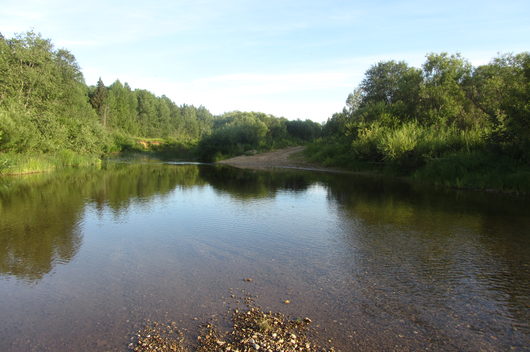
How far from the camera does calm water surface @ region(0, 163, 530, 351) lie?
5215 mm

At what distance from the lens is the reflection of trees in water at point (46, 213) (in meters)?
8.25

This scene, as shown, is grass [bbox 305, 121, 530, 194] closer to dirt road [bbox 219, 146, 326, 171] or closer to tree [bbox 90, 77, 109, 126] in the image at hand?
dirt road [bbox 219, 146, 326, 171]

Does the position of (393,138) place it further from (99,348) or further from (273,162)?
(99,348)

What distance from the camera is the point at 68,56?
184ft

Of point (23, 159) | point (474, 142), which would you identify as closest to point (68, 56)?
point (23, 159)

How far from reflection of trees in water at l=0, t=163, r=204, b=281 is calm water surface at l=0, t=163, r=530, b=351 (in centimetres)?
7

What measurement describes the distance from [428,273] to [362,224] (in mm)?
4875

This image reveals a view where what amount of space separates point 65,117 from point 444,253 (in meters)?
42.8

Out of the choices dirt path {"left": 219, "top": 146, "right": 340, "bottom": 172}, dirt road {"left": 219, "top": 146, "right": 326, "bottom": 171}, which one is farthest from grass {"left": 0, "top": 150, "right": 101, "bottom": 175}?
dirt road {"left": 219, "top": 146, "right": 326, "bottom": 171}

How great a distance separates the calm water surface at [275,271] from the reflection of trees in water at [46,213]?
0.22ft

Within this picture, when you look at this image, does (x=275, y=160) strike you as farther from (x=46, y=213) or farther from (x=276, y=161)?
(x=46, y=213)

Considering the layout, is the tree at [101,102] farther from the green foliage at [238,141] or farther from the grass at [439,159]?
the grass at [439,159]

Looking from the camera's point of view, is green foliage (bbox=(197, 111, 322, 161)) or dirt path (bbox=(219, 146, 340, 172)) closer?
dirt path (bbox=(219, 146, 340, 172))

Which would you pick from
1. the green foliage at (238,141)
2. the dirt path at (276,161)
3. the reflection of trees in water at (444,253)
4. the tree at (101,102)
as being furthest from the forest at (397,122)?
the tree at (101,102)
